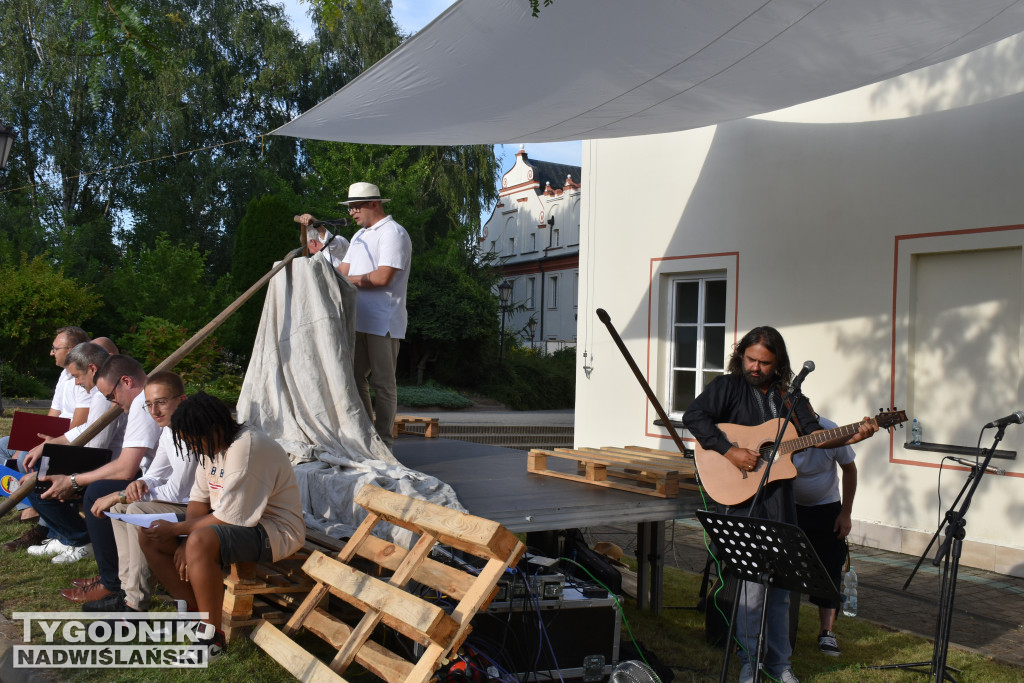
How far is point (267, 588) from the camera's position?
4.21m

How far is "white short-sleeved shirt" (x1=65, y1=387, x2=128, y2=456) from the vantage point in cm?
579

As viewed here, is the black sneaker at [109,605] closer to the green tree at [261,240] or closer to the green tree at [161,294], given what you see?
the green tree at [161,294]

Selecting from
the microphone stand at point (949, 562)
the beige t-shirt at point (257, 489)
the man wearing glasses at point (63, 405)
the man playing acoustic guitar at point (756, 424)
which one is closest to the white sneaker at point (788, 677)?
the man playing acoustic guitar at point (756, 424)

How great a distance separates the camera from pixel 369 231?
6.06m

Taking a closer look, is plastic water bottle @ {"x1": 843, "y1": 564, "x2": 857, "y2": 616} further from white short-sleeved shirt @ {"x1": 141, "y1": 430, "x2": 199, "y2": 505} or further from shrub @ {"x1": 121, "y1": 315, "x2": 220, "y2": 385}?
shrub @ {"x1": 121, "y1": 315, "x2": 220, "y2": 385}

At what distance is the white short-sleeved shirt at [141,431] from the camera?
16.8ft

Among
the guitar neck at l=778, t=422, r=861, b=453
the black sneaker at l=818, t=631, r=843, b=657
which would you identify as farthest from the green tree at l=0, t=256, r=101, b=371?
the guitar neck at l=778, t=422, r=861, b=453

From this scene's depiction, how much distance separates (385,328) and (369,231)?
0.64 meters

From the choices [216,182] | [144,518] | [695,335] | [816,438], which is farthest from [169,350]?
[816,438]

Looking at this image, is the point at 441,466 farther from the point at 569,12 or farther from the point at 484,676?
the point at 569,12

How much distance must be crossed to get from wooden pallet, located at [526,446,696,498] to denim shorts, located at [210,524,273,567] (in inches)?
88.7

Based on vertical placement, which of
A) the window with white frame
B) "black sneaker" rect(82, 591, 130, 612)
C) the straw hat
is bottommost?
"black sneaker" rect(82, 591, 130, 612)

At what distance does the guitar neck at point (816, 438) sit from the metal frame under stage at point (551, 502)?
1122 mm

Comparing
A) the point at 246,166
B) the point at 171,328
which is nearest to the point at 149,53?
the point at 171,328
